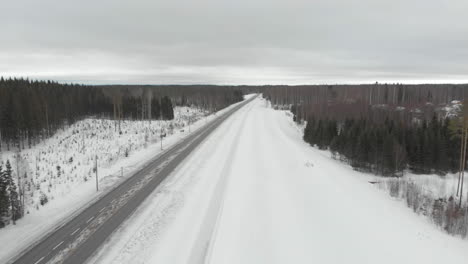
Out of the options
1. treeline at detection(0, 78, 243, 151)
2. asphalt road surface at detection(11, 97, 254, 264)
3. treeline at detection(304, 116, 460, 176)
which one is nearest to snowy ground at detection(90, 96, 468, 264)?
asphalt road surface at detection(11, 97, 254, 264)

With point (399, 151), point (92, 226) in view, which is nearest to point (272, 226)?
point (92, 226)

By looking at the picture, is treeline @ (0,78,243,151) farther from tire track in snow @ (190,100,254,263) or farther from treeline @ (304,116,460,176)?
treeline @ (304,116,460,176)

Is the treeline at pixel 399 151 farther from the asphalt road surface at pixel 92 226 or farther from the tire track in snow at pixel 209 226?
the asphalt road surface at pixel 92 226

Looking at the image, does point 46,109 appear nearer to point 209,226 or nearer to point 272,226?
point 209,226

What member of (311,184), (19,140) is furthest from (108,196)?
(19,140)

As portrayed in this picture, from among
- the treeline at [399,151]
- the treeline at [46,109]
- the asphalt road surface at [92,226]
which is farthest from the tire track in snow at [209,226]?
the treeline at [46,109]

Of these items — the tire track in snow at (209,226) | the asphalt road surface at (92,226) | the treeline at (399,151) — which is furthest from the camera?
the treeline at (399,151)
